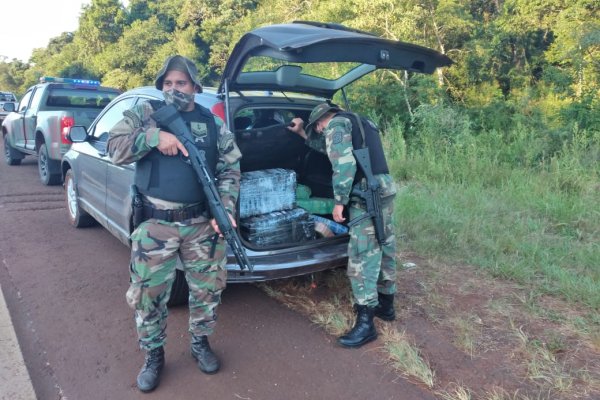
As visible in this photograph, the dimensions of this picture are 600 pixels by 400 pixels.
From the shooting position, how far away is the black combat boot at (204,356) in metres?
2.92

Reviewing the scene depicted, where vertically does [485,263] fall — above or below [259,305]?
above

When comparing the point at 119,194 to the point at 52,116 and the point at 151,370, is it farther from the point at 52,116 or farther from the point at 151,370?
the point at 52,116

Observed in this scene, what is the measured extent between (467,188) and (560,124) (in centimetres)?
402

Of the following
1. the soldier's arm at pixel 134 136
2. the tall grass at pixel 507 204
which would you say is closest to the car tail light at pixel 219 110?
the soldier's arm at pixel 134 136

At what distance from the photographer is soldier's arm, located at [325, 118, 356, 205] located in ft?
10.6

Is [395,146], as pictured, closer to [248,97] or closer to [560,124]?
[560,124]

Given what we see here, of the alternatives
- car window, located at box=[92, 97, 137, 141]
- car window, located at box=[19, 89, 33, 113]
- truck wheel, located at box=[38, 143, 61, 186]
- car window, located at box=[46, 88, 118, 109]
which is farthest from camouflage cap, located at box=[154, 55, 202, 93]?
car window, located at box=[19, 89, 33, 113]

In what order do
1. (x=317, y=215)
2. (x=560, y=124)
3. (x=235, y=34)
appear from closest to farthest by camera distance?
(x=317, y=215) < (x=560, y=124) < (x=235, y=34)

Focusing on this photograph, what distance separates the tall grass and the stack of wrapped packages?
4.94ft

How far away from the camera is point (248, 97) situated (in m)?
3.60

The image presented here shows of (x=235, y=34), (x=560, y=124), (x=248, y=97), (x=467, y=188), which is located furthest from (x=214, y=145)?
(x=235, y=34)

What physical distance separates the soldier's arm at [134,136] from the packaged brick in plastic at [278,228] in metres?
1.18

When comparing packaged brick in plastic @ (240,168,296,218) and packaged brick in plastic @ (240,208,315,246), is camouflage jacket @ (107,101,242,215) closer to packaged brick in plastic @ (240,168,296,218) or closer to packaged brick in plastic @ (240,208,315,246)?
packaged brick in plastic @ (240,208,315,246)

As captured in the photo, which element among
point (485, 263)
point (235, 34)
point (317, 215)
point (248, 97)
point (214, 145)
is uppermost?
point (235, 34)
